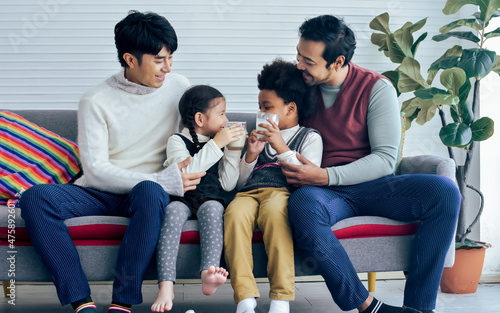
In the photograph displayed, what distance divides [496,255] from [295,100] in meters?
1.60

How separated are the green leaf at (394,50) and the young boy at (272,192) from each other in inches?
34.3

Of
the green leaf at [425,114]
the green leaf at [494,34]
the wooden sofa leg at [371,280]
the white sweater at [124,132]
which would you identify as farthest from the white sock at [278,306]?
the green leaf at [494,34]

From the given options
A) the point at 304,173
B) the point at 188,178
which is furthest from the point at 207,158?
the point at 304,173

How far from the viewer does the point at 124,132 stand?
1.92 meters

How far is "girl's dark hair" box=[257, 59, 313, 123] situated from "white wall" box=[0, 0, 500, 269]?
767mm

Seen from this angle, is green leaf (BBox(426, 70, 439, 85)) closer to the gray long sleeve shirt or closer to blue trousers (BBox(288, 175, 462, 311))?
the gray long sleeve shirt

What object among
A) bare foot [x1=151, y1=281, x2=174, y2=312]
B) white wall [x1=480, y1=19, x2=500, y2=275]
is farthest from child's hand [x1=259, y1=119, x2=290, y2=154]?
white wall [x1=480, y1=19, x2=500, y2=275]

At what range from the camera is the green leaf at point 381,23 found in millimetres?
2633

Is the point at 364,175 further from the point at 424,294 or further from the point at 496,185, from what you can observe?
the point at 496,185

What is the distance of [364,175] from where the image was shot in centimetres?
178

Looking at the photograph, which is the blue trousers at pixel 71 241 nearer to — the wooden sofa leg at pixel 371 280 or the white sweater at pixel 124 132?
the white sweater at pixel 124 132

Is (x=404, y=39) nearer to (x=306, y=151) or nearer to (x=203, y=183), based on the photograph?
(x=306, y=151)
